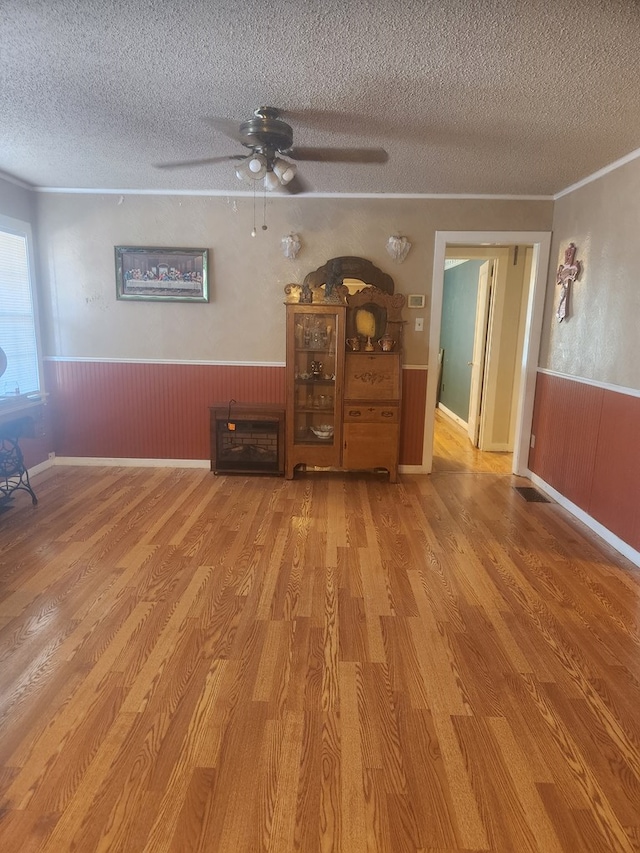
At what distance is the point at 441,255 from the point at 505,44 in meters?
2.43

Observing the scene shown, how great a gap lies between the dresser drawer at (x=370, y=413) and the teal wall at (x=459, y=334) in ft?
8.45

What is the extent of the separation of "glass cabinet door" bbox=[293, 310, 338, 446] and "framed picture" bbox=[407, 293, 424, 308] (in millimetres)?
728

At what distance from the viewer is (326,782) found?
1542mm

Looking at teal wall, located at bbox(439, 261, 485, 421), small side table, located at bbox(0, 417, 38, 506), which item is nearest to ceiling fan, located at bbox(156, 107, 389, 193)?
small side table, located at bbox(0, 417, 38, 506)

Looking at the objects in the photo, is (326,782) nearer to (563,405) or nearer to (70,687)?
(70,687)

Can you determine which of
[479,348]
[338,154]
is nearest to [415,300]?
[338,154]

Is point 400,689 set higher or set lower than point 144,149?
lower

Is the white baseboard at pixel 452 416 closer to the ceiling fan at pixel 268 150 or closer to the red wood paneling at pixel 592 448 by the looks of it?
the red wood paneling at pixel 592 448

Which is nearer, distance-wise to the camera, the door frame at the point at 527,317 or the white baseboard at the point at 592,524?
the white baseboard at the point at 592,524

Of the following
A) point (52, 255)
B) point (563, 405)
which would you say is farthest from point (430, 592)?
point (52, 255)

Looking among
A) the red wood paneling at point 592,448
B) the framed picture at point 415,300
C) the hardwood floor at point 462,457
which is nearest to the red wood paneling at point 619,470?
the red wood paneling at point 592,448

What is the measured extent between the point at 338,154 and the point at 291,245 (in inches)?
51.9

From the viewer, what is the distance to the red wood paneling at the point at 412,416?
4.57 metres

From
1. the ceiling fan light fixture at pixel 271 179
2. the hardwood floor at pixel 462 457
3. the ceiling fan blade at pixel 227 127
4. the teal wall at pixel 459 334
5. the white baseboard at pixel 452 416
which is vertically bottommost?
the hardwood floor at pixel 462 457
